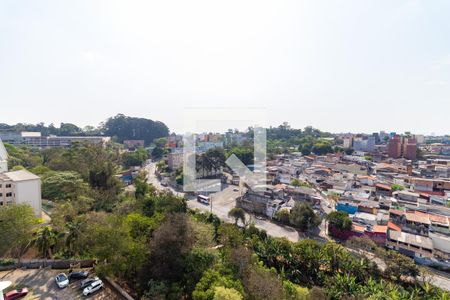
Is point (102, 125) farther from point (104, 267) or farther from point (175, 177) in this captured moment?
point (104, 267)

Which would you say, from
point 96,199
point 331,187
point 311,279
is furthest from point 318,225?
point 96,199

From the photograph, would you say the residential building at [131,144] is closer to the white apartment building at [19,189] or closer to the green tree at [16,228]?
the white apartment building at [19,189]

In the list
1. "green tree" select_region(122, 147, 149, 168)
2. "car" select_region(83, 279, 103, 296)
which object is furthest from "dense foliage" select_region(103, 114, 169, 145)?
"car" select_region(83, 279, 103, 296)

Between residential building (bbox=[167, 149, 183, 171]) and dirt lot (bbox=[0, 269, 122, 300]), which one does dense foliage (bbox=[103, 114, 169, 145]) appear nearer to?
residential building (bbox=[167, 149, 183, 171])

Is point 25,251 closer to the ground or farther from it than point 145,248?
closer to the ground

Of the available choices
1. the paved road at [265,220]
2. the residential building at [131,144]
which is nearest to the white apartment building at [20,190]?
the paved road at [265,220]
